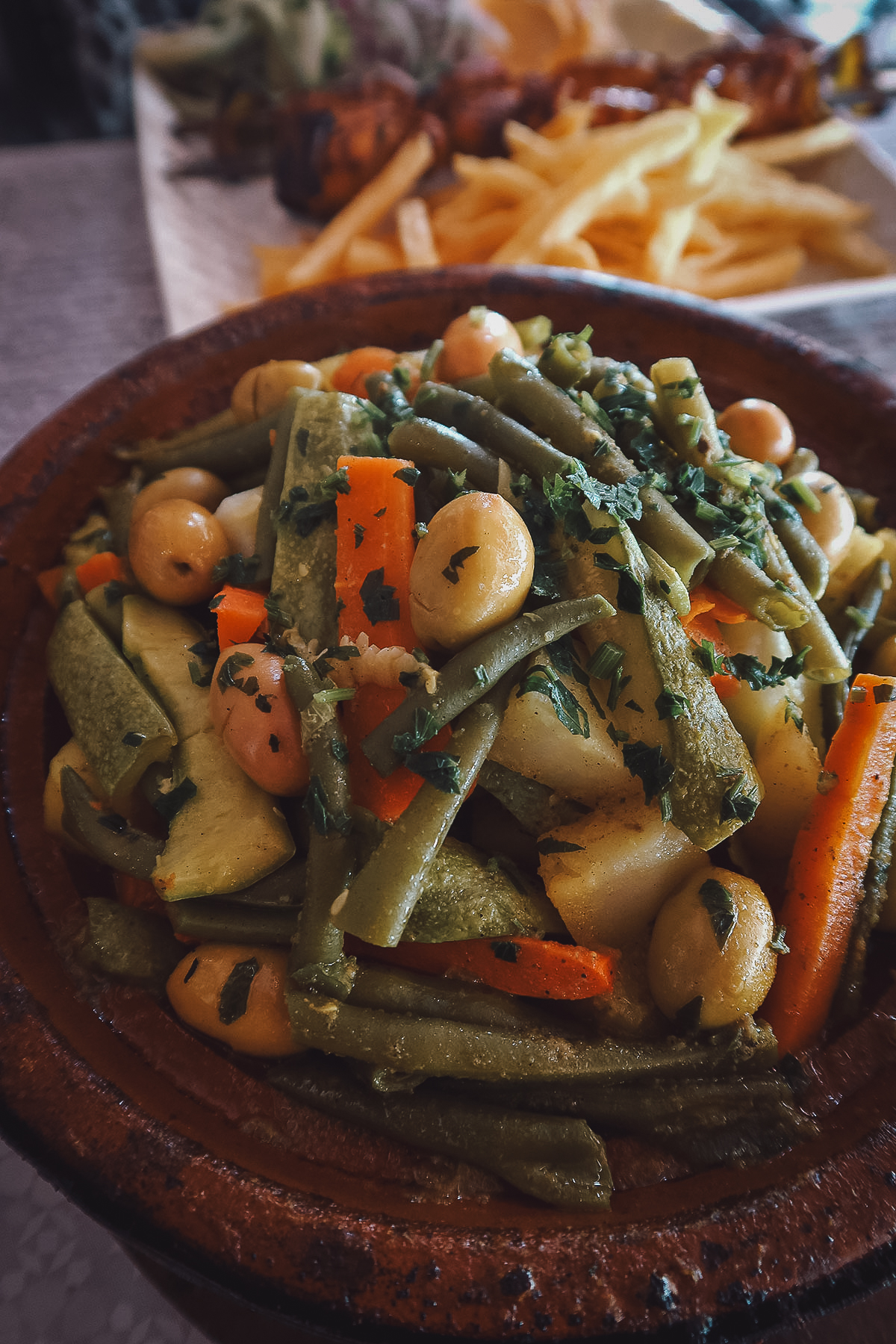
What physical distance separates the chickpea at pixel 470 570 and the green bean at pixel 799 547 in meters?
0.60

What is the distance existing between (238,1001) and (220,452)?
4.04 feet

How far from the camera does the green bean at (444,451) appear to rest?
169cm

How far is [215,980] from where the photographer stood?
147 cm

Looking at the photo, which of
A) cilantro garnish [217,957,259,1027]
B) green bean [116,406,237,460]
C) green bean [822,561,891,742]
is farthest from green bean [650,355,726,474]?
cilantro garnish [217,957,259,1027]

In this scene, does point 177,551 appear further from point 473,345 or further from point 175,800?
point 473,345

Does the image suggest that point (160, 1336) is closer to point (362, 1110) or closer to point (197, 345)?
point (362, 1110)

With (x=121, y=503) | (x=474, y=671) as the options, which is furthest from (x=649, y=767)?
(x=121, y=503)

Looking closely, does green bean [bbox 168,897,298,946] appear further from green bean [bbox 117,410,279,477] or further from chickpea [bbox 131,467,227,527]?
green bean [bbox 117,410,279,477]

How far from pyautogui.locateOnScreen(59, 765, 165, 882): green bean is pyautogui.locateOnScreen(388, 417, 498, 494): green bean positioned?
0.85m

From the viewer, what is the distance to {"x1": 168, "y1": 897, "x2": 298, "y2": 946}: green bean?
1.51 metres

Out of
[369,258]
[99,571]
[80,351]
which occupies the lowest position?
[80,351]

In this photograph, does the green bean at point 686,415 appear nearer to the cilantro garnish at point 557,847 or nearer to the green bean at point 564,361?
the green bean at point 564,361

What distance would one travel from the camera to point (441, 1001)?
57.7 inches

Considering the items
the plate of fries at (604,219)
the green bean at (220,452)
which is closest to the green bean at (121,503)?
the green bean at (220,452)
